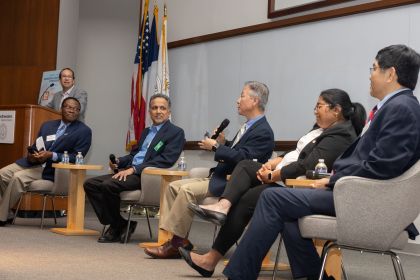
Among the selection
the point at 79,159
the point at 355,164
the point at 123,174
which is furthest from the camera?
the point at 79,159

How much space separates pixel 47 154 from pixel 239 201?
10.1ft

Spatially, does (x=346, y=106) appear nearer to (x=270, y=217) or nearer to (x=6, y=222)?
(x=270, y=217)

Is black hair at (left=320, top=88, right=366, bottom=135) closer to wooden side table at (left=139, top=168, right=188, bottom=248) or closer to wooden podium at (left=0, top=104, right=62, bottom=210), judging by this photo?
wooden side table at (left=139, top=168, right=188, bottom=248)

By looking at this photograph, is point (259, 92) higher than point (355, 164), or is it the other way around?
point (259, 92)

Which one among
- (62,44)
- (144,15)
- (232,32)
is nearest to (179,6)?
(144,15)

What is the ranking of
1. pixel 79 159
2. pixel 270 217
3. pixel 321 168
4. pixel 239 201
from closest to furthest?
pixel 270 217 < pixel 321 168 < pixel 239 201 < pixel 79 159

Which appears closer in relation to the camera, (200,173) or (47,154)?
(200,173)

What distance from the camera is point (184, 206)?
16.1 ft

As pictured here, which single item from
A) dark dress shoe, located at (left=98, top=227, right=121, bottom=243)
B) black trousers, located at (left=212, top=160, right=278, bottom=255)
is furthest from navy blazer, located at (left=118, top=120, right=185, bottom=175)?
black trousers, located at (left=212, top=160, right=278, bottom=255)

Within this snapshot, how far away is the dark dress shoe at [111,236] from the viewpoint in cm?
587

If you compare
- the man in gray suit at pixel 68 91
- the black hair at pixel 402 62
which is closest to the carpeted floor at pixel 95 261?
the black hair at pixel 402 62

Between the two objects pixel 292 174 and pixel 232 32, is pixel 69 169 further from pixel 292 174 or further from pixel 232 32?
pixel 292 174

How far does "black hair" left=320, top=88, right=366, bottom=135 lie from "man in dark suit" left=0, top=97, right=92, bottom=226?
3152 millimetres

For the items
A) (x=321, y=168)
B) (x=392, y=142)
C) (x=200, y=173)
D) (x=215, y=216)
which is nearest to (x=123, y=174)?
(x=200, y=173)
